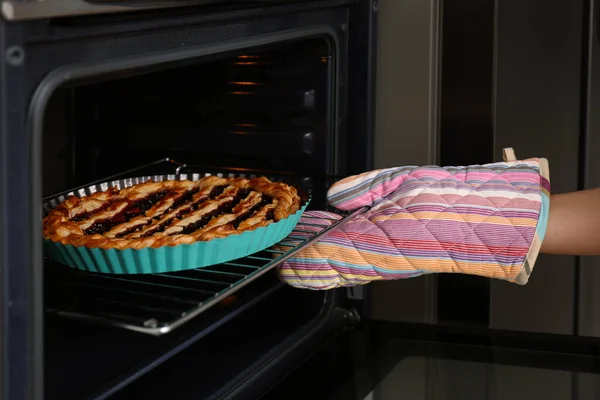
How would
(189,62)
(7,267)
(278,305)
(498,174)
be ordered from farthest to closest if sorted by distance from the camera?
1. (278,305)
2. (498,174)
3. (189,62)
4. (7,267)

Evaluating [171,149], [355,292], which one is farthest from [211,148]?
[355,292]

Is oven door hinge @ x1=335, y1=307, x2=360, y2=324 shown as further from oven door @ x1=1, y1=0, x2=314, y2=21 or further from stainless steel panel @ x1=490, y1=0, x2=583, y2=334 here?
oven door @ x1=1, y1=0, x2=314, y2=21

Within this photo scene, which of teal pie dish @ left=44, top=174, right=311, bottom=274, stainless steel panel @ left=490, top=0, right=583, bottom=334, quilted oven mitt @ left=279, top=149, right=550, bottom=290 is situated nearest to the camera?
teal pie dish @ left=44, top=174, right=311, bottom=274

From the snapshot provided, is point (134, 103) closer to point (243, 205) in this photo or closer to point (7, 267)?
point (243, 205)

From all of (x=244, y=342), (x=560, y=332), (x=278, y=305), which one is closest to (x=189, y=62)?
(x=244, y=342)

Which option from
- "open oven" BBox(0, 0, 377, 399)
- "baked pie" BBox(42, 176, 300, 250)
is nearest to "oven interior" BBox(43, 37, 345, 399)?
"open oven" BBox(0, 0, 377, 399)

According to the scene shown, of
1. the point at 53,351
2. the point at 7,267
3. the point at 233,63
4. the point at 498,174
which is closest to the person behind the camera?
the point at 7,267

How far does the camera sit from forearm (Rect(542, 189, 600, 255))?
1229mm

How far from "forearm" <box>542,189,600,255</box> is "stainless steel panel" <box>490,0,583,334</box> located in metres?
0.23

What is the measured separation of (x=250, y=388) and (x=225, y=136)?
420mm

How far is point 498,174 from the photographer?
4.01 ft

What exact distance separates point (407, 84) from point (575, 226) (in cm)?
38

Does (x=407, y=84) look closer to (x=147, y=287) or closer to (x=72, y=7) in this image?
(x=147, y=287)

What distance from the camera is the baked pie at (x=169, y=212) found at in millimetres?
951
